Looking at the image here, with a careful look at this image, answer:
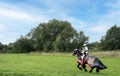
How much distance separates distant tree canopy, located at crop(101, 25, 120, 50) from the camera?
10450 cm

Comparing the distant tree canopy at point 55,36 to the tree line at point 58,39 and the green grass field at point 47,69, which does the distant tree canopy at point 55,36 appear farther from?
the green grass field at point 47,69

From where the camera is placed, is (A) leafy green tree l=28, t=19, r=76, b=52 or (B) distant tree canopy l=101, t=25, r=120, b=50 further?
(B) distant tree canopy l=101, t=25, r=120, b=50

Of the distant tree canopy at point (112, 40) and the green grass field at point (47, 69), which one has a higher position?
the distant tree canopy at point (112, 40)

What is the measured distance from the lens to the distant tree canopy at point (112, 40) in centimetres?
10450

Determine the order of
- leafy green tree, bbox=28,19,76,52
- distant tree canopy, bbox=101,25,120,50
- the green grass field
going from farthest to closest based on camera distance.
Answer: distant tree canopy, bbox=101,25,120,50 → leafy green tree, bbox=28,19,76,52 → the green grass field

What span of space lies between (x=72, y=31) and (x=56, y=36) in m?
7.49

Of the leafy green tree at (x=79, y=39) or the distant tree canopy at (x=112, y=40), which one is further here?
the leafy green tree at (x=79, y=39)

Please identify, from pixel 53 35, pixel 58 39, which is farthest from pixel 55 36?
pixel 58 39

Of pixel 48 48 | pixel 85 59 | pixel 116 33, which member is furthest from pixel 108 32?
pixel 85 59

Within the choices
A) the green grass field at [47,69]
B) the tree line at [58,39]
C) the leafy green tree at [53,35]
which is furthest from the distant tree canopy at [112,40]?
the green grass field at [47,69]

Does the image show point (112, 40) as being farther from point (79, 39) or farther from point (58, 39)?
point (58, 39)

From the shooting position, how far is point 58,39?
103875 millimetres

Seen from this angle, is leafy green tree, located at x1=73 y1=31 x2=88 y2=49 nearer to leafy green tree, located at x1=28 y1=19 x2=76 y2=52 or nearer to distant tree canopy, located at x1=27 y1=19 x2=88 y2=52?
distant tree canopy, located at x1=27 y1=19 x2=88 y2=52

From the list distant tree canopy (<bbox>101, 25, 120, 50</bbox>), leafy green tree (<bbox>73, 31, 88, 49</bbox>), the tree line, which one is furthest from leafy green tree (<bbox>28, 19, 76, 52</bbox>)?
distant tree canopy (<bbox>101, 25, 120, 50</bbox>)
